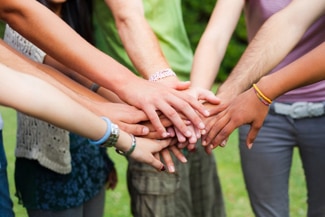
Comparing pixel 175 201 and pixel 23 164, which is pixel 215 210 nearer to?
pixel 175 201

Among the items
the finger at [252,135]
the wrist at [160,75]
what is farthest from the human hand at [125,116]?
A: the finger at [252,135]

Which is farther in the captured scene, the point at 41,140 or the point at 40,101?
the point at 41,140

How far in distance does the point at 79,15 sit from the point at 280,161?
118 centimetres

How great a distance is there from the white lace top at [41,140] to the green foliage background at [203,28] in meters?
6.19

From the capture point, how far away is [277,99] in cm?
369

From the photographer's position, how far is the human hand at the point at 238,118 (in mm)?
3311

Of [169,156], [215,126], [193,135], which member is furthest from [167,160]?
[215,126]

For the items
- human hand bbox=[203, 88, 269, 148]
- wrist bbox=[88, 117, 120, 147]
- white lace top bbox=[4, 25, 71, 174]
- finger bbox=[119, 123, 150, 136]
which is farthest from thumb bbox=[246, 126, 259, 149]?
white lace top bbox=[4, 25, 71, 174]

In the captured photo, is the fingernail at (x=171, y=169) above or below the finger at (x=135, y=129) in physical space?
below

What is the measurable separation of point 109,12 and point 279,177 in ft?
3.74

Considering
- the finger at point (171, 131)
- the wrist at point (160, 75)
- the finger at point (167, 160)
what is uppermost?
the wrist at point (160, 75)

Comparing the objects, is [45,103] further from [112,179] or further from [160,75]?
[112,179]

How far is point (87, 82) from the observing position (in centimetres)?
352

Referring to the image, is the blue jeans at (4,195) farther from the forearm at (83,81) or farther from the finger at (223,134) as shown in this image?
the finger at (223,134)
